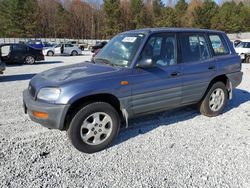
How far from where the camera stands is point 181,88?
15.5 feet

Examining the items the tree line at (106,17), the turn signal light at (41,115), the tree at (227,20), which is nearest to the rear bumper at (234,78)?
the turn signal light at (41,115)

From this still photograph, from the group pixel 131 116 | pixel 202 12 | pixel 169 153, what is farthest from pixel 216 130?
pixel 202 12

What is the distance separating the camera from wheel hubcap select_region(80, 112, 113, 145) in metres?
3.84

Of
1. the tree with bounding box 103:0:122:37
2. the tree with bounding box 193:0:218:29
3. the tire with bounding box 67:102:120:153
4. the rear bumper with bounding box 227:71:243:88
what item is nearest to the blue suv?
the tire with bounding box 67:102:120:153

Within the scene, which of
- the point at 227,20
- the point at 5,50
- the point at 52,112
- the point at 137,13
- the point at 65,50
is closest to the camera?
the point at 52,112

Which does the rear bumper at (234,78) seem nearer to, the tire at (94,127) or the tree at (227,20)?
the tire at (94,127)

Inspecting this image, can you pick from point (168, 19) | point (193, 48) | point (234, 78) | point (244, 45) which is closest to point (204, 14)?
point (168, 19)

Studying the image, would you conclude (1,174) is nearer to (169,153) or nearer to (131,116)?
(131,116)

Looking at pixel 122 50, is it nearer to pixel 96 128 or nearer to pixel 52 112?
pixel 96 128

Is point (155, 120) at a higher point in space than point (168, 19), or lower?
lower

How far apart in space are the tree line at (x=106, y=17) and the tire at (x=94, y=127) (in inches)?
2228

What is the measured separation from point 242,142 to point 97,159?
2469mm

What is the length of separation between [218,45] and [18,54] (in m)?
13.5

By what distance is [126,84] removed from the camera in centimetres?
399
